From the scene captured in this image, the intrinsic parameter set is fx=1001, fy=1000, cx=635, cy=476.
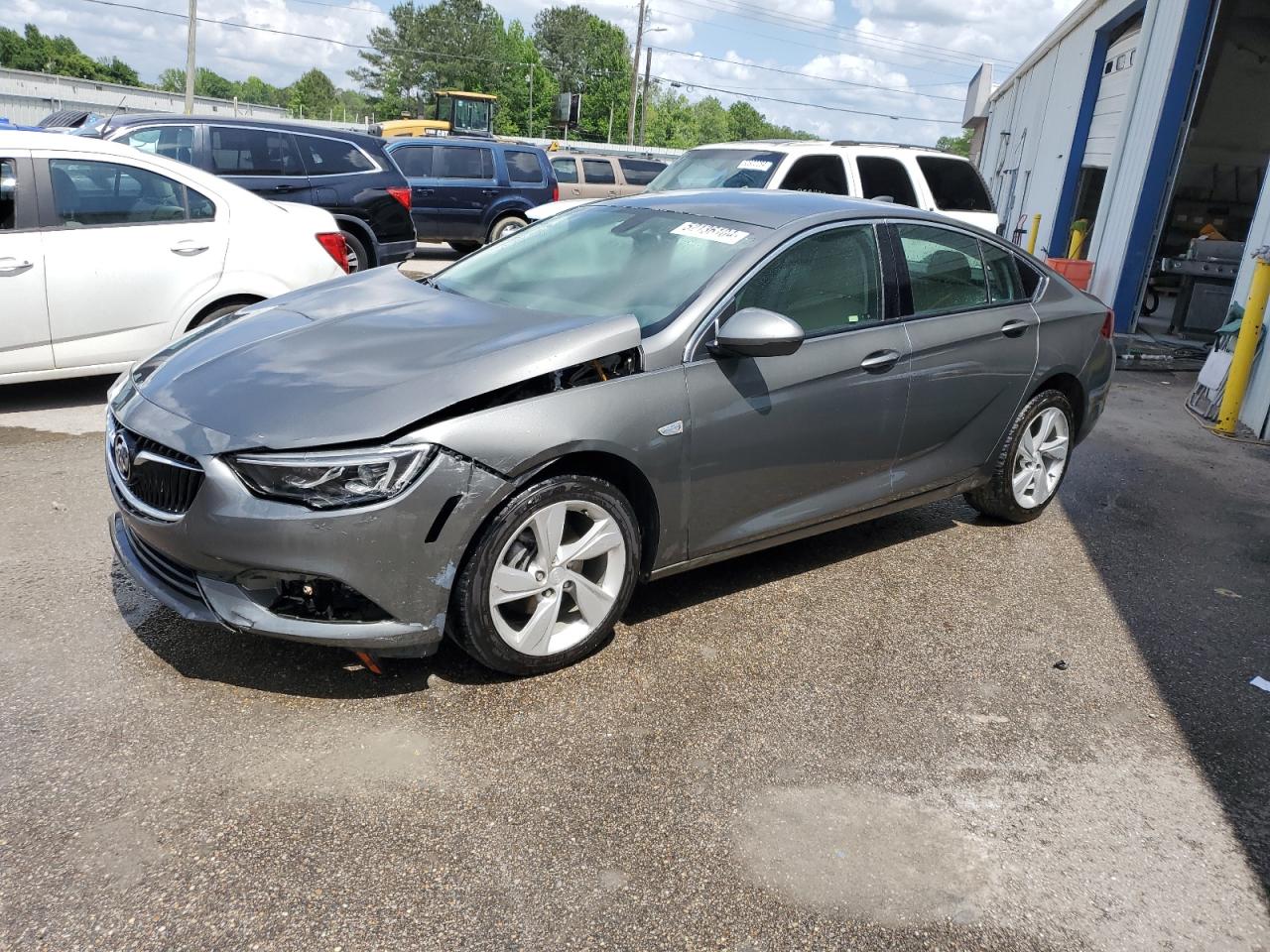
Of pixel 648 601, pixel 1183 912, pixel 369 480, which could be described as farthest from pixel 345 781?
pixel 1183 912

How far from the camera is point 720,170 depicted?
367 inches

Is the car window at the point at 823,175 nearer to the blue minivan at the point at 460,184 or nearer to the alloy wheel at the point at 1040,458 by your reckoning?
the alloy wheel at the point at 1040,458

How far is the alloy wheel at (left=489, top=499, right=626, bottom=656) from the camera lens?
3.24 metres

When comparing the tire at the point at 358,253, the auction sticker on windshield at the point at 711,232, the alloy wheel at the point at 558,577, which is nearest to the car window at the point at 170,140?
the tire at the point at 358,253

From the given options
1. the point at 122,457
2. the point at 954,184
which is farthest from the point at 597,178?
the point at 122,457

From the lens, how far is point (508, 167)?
623 inches

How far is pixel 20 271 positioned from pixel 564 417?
169 inches

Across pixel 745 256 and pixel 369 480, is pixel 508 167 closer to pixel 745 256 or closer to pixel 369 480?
pixel 745 256

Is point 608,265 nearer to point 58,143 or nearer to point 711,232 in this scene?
point 711,232

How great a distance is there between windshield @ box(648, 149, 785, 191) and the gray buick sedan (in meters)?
4.30

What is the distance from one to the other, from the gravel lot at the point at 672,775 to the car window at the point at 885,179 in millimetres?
5640

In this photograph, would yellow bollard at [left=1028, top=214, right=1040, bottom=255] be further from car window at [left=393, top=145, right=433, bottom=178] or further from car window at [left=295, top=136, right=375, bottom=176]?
car window at [left=295, top=136, right=375, bottom=176]

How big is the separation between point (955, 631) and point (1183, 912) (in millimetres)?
1598

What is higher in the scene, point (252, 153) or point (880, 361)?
point (252, 153)
